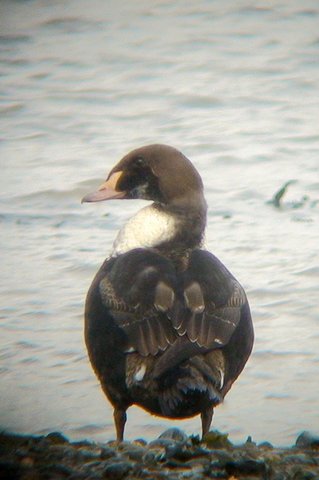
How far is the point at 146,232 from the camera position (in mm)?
7742

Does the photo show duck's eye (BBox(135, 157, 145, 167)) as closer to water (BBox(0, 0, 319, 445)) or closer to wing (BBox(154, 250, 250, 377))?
wing (BBox(154, 250, 250, 377))

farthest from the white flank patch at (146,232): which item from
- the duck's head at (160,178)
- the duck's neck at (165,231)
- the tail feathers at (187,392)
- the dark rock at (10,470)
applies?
the dark rock at (10,470)

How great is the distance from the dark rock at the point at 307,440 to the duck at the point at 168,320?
0.51 metres

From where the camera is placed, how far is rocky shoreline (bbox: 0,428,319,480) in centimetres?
610

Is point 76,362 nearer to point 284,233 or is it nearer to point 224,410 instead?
point 224,410

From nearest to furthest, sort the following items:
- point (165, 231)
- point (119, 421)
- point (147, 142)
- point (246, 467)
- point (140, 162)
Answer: point (246, 467), point (119, 421), point (165, 231), point (140, 162), point (147, 142)

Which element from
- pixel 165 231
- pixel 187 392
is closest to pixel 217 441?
pixel 187 392

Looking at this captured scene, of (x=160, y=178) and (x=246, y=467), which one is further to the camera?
(x=160, y=178)

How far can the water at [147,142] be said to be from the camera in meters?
8.41

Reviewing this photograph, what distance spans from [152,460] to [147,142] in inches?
334

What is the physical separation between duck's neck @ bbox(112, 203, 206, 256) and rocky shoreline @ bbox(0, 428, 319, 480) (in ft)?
4.05

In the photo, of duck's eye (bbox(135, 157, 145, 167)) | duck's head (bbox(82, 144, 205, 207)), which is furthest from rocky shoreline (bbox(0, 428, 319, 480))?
duck's eye (bbox(135, 157, 145, 167))

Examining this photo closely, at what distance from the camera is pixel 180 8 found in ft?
65.4

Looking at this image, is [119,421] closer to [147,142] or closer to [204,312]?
[204,312]
